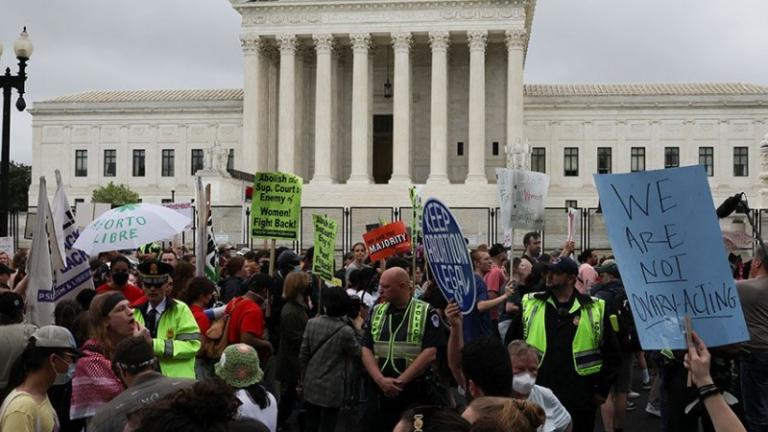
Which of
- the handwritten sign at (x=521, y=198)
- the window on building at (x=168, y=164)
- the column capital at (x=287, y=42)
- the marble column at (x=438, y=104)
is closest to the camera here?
the handwritten sign at (x=521, y=198)

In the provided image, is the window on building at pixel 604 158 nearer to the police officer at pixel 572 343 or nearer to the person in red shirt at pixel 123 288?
the person in red shirt at pixel 123 288

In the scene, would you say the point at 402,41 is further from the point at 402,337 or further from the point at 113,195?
the point at 402,337

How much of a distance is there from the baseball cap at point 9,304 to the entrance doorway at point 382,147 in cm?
5296

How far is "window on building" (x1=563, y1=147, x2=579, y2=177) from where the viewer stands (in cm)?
6003

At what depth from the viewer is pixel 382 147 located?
61938 millimetres

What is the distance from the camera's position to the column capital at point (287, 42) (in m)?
55.1

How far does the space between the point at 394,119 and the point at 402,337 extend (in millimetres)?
47421

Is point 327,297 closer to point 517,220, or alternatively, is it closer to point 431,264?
point 431,264

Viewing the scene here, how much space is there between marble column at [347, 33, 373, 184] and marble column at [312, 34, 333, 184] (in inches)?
57.9

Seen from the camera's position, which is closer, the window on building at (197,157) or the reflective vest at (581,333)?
the reflective vest at (581,333)

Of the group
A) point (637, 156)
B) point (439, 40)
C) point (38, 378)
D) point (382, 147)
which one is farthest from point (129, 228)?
point (637, 156)

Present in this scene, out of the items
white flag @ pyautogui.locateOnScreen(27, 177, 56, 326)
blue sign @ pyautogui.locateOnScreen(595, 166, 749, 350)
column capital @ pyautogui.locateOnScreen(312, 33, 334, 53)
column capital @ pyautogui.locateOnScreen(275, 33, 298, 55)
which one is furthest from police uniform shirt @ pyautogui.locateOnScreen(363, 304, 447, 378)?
column capital @ pyautogui.locateOnScreen(275, 33, 298, 55)

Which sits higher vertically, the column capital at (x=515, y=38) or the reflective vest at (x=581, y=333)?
the column capital at (x=515, y=38)

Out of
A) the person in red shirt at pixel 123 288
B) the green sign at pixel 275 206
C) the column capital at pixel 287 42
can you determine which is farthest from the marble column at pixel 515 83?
the person in red shirt at pixel 123 288
